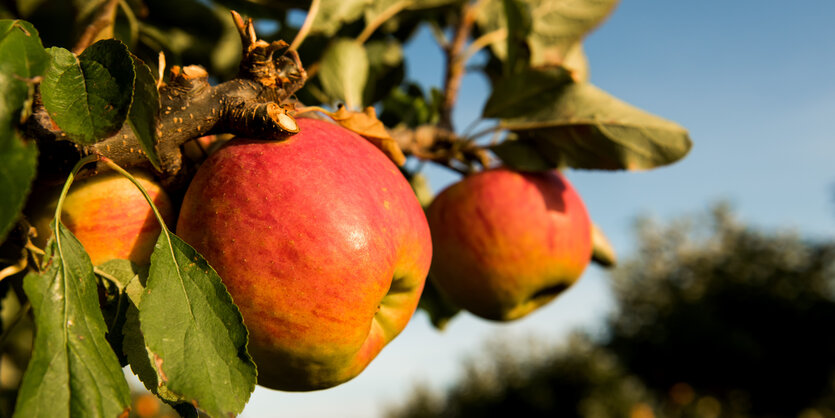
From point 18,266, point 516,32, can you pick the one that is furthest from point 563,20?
point 18,266

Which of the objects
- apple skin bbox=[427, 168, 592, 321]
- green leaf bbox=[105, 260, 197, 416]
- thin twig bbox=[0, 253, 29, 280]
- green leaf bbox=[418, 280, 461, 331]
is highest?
thin twig bbox=[0, 253, 29, 280]

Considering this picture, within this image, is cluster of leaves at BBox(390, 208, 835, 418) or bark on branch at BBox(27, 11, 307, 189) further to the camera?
cluster of leaves at BBox(390, 208, 835, 418)

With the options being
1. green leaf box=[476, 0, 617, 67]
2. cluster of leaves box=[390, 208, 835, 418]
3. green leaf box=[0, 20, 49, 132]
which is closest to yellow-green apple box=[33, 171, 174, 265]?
Answer: green leaf box=[0, 20, 49, 132]

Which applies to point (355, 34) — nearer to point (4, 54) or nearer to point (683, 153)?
point (683, 153)

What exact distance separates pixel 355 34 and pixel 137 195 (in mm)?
813

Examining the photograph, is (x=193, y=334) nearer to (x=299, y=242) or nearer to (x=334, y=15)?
(x=299, y=242)

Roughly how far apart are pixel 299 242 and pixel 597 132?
67 cm

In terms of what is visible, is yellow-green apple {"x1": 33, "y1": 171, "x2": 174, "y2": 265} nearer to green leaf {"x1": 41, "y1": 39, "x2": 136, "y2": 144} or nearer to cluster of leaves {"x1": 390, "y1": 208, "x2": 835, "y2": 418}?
Answer: green leaf {"x1": 41, "y1": 39, "x2": 136, "y2": 144}

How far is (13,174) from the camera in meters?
0.39

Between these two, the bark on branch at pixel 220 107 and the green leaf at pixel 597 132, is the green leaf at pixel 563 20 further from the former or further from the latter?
the bark on branch at pixel 220 107

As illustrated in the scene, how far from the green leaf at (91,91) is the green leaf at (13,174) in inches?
3.5

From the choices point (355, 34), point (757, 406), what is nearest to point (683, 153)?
point (355, 34)

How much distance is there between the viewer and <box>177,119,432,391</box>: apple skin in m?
0.62

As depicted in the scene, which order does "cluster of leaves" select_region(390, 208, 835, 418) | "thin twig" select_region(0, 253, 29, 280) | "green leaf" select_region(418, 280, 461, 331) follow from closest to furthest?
"thin twig" select_region(0, 253, 29, 280), "green leaf" select_region(418, 280, 461, 331), "cluster of leaves" select_region(390, 208, 835, 418)
